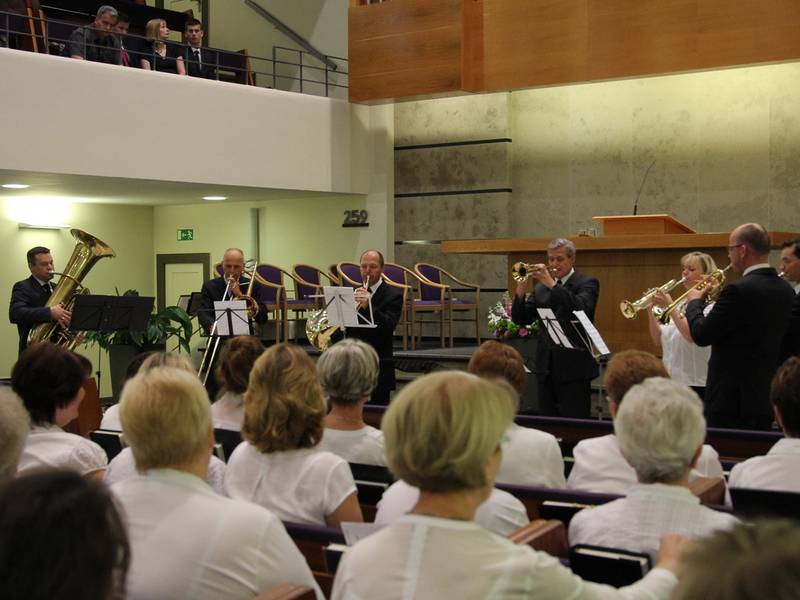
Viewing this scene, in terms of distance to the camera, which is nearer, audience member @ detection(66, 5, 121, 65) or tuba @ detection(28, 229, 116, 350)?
tuba @ detection(28, 229, 116, 350)

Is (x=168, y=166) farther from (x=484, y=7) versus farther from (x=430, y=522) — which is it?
(x=430, y=522)

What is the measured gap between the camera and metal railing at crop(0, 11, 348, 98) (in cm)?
1003

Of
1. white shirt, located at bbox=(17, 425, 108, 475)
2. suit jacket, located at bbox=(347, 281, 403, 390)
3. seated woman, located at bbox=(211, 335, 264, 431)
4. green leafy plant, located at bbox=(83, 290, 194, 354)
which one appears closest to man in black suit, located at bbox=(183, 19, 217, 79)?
green leafy plant, located at bbox=(83, 290, 194, 354)

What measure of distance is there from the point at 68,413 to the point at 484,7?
27.6 ft

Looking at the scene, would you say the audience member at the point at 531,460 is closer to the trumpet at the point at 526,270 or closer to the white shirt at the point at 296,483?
the white shirt at the point at 296,483

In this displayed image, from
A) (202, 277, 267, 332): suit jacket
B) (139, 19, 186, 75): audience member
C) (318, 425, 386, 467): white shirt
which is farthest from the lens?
(139, 19, 186, 75): audience member

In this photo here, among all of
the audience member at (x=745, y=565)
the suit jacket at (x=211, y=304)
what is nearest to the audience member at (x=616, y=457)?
the audience member at (x=745, y=565)

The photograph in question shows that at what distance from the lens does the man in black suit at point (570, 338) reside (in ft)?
22.5

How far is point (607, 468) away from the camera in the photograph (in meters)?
3.43

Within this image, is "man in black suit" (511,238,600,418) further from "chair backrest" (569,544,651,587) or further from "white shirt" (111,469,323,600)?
"white shirt" (111,469,323,600)

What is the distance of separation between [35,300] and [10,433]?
6.51m

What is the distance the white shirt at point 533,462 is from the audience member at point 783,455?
0.55 m

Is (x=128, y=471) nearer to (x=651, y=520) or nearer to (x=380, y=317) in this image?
(x=651, y=520)

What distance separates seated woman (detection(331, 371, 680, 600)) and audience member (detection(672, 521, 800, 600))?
757mm
